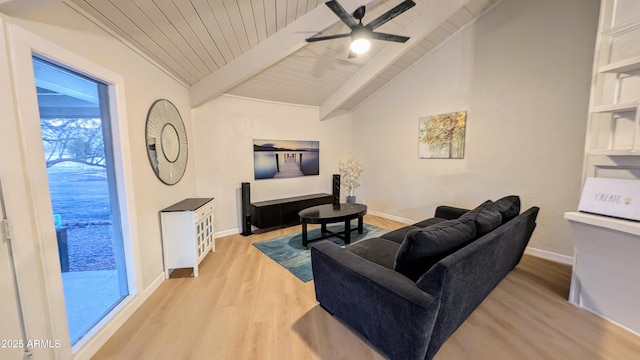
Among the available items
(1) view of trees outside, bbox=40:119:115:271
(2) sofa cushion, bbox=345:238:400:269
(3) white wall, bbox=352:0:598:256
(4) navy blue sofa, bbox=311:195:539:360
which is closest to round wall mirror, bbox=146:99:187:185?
(1) view of trees outside, bbox=40:119:115:271

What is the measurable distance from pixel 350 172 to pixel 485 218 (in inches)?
135

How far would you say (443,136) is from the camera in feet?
12.9

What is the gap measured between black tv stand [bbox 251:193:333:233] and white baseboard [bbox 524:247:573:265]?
3186mm

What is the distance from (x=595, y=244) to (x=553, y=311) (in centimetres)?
66

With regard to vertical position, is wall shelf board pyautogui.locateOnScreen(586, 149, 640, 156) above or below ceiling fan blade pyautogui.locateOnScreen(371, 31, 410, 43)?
below

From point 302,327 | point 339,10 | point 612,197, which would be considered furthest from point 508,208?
point 339,10

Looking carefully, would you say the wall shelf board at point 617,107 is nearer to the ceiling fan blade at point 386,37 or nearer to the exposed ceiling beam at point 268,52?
the ceiling fan blade at point 386,37

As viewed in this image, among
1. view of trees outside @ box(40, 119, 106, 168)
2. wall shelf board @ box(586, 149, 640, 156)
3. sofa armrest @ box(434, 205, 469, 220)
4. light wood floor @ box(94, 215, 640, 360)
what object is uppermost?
view of trees outside @ box(40, 119, 106, 168)

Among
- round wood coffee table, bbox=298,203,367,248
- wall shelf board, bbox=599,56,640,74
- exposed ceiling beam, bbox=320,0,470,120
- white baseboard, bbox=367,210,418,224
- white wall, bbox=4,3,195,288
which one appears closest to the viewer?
white wall, bbox=4,3,195,288

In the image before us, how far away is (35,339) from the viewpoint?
1.31m

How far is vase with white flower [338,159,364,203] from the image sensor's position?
521 cm

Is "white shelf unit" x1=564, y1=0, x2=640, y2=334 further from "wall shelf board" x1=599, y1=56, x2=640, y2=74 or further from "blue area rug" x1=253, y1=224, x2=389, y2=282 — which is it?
"blue area rug" x1=253, y1=224, x2=389, y2=282

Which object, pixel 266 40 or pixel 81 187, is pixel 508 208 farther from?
pixel 81 187

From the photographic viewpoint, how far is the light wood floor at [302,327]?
5.44 feet
